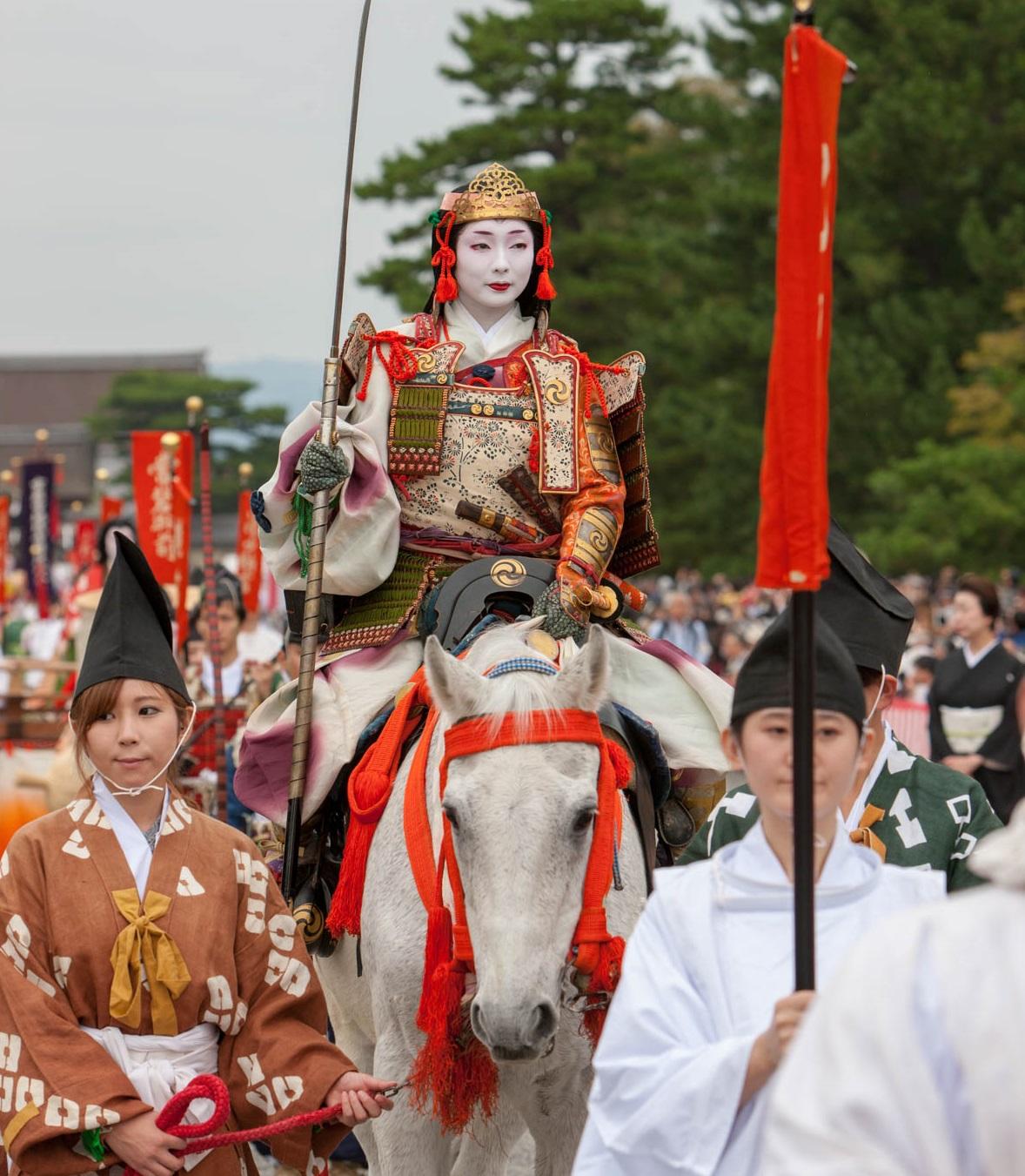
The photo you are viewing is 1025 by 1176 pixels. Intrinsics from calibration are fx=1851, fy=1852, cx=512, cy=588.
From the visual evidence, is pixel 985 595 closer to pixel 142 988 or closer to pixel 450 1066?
pixel 450 1066

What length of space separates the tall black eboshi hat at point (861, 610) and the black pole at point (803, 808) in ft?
4.54

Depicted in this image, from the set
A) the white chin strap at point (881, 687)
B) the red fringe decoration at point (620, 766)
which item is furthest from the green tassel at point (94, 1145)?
the white chin strap at point (881, 687)

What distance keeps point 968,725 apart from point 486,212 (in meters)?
5.20

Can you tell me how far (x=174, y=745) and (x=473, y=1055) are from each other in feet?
3.34

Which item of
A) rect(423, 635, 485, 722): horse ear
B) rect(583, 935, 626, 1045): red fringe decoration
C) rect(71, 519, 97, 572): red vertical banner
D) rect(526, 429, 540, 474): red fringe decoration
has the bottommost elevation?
rect(71, 519, 97, 572): red vertical banner

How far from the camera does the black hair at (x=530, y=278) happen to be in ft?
18.8

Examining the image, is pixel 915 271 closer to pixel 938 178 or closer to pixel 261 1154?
pixel 938 178

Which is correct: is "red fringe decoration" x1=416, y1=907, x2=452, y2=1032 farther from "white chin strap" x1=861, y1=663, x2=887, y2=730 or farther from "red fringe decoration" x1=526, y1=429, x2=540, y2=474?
"red fringe decoration" x1=526, y1=429, x2=540, y2=474

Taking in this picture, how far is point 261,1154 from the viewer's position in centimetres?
715

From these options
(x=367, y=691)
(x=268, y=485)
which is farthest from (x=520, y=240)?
(x=367, y=691)

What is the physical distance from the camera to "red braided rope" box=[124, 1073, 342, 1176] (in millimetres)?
3621

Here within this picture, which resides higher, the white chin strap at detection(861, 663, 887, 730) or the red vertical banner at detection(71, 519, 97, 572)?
the white chin strap at detection(861, 663, 887, 730)

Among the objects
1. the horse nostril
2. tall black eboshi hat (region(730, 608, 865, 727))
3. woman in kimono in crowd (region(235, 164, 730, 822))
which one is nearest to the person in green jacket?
the horse nostril

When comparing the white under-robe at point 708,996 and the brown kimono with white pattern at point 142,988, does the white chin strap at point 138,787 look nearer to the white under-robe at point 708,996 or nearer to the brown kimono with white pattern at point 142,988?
the brown kimono with white pattern at point 142,988
